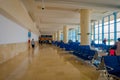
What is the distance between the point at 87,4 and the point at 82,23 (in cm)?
271

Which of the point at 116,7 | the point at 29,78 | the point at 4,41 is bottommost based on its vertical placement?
the point at 29,78

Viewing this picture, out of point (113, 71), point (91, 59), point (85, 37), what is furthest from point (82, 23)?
point (113, 71)

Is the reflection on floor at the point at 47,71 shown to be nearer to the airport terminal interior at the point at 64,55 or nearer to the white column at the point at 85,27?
the airport terminal interior at the point at 64,55

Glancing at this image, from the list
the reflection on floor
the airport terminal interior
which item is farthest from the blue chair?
the reflection on floor

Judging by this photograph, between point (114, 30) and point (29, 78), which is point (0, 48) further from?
point (114, 30)

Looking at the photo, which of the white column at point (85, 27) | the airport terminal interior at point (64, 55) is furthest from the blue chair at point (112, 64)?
the white column at point (85, 27)

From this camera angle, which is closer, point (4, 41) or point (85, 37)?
point (4, 41)

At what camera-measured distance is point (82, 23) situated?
570 inches

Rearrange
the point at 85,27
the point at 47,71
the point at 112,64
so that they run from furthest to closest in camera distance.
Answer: the point at 85,27
the point at 47,71
the point at 112,64

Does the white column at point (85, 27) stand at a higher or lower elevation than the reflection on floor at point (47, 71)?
higher

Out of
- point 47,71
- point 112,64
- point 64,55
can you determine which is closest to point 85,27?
point 64,55

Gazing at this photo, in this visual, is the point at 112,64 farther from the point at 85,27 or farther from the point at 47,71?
the point at 85,27

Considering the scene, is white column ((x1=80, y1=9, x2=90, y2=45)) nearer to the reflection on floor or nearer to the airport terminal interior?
the airport terminal interior

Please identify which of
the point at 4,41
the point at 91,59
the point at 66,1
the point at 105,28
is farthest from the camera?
the point at 105,28
